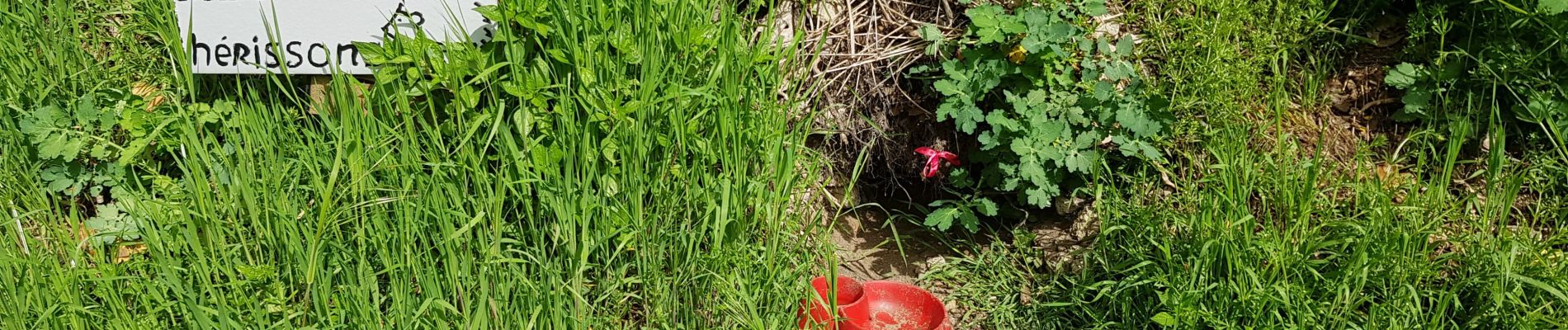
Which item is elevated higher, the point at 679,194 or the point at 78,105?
the point at 78,105

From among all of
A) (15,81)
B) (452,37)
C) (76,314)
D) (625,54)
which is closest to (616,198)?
(625,54)

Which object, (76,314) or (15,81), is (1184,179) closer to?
(76,314)

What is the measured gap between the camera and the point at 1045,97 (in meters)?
2.73

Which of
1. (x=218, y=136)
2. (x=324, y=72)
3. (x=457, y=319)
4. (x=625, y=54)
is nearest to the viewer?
(x=457, y=319)

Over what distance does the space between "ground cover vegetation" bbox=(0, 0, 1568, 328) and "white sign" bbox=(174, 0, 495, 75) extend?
0.09m

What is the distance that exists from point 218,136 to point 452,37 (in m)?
0.82

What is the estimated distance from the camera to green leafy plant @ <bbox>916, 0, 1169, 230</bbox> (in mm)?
2656

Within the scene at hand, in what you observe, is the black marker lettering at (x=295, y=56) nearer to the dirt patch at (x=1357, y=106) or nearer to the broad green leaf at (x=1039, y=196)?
the broad green leaf at (x=1039, y=196)

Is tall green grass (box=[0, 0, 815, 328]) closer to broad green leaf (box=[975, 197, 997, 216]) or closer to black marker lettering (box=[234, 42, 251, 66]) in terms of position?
black marker lettering (box=[234, 42, 251, 66])

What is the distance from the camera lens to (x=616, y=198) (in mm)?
2383

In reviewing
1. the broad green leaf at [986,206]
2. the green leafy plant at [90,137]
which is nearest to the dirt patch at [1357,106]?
the broad green leaf at [986,206]

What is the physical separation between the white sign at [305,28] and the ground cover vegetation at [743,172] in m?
0.09

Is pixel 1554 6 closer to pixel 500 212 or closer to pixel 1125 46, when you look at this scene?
pixel 1125 46

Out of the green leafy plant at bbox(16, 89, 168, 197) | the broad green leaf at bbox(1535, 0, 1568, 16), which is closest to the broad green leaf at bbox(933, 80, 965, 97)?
the broad green leaf at bbox(1535, 0, 1568, 16)
